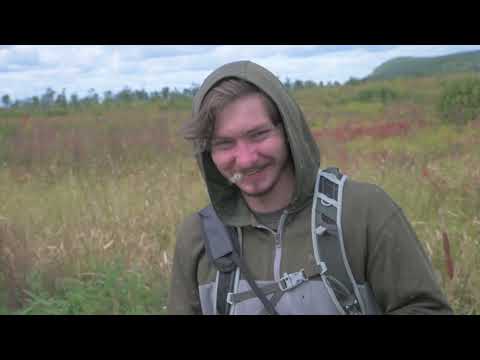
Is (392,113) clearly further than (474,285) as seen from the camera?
Yes

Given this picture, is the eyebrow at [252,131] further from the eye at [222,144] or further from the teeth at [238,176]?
the teeth at [238,176]

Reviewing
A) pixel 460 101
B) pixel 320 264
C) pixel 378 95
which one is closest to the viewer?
pixel 320 264

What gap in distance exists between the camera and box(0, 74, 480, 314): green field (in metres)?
3.41

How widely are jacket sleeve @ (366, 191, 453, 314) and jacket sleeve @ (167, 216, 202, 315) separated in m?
0.58

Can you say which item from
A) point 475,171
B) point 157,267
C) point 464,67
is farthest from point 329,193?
point 464,67

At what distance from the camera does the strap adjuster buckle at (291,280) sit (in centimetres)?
149

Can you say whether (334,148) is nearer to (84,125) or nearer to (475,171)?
(475,171)

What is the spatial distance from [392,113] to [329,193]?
25.9 ft

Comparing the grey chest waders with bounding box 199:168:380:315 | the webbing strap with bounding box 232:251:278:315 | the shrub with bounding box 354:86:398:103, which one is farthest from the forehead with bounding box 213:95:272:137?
the shrub with bounding box 354:86:398:103

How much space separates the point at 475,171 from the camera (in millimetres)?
4684

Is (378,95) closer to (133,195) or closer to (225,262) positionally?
(133,195)

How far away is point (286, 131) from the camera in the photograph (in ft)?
5.33

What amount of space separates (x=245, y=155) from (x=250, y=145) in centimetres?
4

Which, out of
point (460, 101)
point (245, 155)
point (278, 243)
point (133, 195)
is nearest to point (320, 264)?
point (278, 243)
